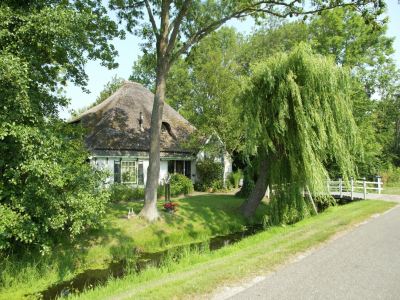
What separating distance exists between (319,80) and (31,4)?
11.2m

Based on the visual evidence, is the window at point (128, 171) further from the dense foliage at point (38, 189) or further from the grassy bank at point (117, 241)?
the dense foliage at point (38, 189)

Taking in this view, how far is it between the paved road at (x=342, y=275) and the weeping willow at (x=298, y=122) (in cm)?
575

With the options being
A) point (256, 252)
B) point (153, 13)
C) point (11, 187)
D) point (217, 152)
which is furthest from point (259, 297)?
point (217, 152)

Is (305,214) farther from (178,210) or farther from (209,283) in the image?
(209,283)

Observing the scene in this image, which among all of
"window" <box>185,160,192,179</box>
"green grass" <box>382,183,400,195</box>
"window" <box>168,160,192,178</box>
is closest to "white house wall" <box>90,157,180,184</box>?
"window" <box>185,160,192,179</box>

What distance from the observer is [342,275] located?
6520mm

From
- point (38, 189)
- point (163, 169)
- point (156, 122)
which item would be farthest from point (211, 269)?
point (163, 169)

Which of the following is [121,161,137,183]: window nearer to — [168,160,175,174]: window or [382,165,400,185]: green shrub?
[168,160,175,174]: window

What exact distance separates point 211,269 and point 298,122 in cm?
896

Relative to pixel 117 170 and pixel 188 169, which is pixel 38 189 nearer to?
pixel 117 170

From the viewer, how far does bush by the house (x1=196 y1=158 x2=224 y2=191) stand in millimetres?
26375

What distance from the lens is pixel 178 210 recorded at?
53.5ft

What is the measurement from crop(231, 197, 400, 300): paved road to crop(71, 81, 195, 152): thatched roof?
54.8 ft

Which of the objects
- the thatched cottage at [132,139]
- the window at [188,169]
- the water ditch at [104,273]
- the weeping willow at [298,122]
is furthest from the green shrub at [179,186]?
the water ditch at [104,273]
